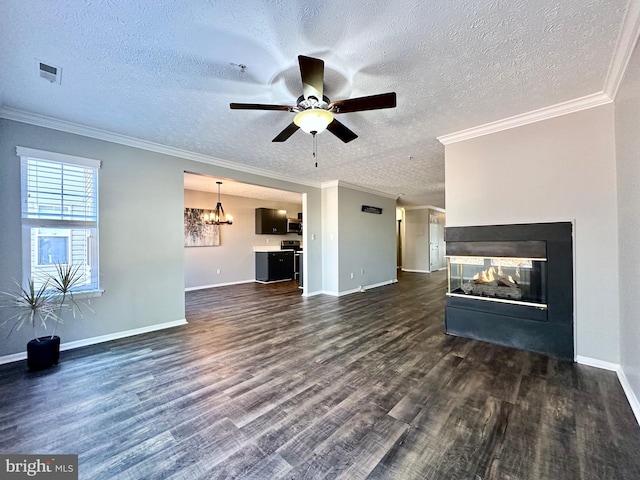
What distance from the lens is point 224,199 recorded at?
24.7 ft

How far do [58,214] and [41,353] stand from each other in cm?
149

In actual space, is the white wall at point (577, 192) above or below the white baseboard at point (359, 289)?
above

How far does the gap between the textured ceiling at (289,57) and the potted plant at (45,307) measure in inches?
70.6

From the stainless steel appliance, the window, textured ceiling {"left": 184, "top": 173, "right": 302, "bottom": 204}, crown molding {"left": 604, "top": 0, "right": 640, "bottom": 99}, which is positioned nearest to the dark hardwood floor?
the window

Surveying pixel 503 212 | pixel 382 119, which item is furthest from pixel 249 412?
pixel 503 212

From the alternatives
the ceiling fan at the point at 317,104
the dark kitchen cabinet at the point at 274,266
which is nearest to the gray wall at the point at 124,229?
the ceiling fan at the point at 317,104

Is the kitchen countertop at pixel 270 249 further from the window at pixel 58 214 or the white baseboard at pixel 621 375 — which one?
the white baseboard at pixel 621 375

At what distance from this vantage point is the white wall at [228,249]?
694 cm

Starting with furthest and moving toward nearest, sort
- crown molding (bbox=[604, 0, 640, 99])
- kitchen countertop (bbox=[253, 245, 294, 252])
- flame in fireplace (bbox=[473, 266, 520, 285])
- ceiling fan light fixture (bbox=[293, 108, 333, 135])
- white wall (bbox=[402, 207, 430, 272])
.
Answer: white wall (bbox=[402, 207, 430, 272]) < kitchen countertop (bbox=[253, 245, 294, 252]) < flame in fireplace (bbox=[473, 266, 520, 285]) < ceiling fan light fixture (bbox=[293, 108, 333, 135]) < crown molding (bbox=[604, 0, 640, 99])

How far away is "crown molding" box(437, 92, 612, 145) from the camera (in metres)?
2.52

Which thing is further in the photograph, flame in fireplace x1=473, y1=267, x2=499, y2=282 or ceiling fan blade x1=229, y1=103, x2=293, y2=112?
flame in fireplace x1=473, y1=267, x2=499, y2=282

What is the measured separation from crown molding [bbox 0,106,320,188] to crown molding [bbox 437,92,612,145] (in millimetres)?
3192

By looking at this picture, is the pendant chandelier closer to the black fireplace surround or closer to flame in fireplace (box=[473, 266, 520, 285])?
the black fireplace surround

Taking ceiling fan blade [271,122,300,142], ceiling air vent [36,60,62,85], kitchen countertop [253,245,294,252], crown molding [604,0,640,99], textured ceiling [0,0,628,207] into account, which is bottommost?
kitchen countertop [253,245,294,252]
